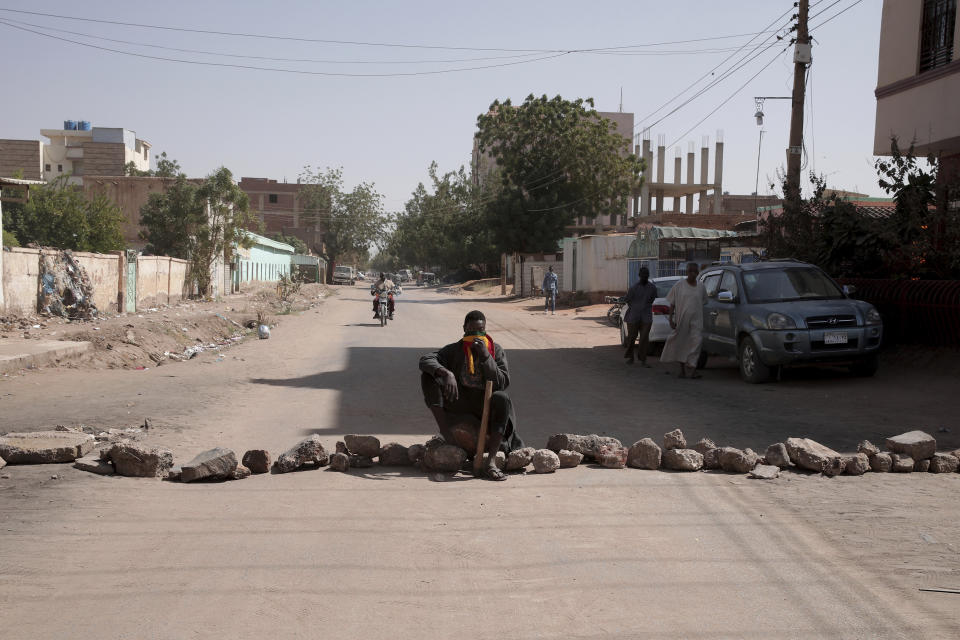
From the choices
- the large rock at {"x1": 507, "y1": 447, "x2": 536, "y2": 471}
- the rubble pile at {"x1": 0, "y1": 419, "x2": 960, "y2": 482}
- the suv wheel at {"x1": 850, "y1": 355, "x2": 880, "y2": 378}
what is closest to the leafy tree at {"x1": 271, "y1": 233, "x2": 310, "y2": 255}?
the suv wheel at {"x1": 850, "y1": 355, "x2": 880, "y2": 378}

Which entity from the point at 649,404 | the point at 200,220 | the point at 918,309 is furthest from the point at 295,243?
the point at 649,404

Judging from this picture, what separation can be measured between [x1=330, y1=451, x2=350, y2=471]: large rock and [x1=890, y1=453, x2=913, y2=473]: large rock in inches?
178

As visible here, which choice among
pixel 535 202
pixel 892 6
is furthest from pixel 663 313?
pixel 535 202

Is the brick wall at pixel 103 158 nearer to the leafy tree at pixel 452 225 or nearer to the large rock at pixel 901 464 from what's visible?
the leafy tree at pixel 452 225

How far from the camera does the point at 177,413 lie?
9.87 meters

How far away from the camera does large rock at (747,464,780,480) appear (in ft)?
21.6

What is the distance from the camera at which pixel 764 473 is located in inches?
260

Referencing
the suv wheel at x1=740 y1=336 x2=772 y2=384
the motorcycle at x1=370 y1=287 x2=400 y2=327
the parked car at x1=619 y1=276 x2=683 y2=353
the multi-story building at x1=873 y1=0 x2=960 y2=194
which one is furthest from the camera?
the motorcycle at x1=370 y1=287 x2=400 y2=327

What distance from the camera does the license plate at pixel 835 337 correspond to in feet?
39.7

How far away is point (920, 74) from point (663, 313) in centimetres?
695

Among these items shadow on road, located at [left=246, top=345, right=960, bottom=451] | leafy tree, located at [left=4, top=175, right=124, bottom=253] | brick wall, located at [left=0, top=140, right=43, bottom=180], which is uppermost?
brick wall, located at [left=0, top=140, right=43, bottom=180]

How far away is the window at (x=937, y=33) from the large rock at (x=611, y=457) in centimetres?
1309

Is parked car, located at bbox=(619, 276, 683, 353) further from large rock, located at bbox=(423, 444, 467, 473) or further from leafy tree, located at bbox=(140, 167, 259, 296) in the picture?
leafy tree, located at bbox=(140, 167, 259, 296)

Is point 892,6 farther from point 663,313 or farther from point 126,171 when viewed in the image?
point 126,171
